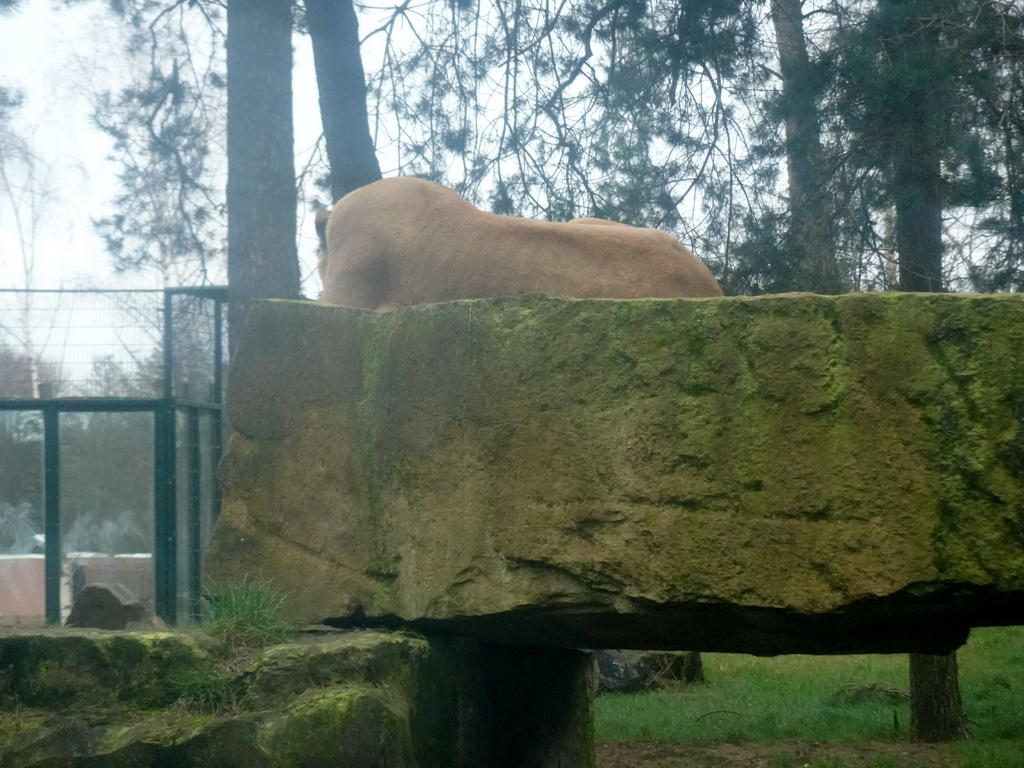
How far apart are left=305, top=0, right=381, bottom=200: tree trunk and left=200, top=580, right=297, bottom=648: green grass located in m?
4.18

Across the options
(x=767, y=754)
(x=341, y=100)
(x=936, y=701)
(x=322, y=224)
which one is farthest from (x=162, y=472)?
(x=936, y=701)

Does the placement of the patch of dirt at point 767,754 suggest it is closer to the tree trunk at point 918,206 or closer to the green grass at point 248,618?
the tree trunk at point 918,206

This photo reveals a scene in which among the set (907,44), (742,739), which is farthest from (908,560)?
(742,739)

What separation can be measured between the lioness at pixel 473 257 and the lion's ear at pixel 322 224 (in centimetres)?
29

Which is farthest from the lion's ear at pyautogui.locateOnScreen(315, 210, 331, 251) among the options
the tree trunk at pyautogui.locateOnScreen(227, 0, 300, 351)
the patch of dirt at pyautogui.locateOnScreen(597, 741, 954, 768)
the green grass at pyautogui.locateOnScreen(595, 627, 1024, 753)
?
the green grass at pyautogui.locateOnScreen(595, 627, 1024, 753)

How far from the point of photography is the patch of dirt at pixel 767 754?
710 cm

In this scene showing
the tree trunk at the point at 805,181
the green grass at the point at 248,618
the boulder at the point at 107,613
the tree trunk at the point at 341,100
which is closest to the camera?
the green grass at the point at 248,618

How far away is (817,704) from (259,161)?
5994 millimetres

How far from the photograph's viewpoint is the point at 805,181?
680 cm

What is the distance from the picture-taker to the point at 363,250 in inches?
212

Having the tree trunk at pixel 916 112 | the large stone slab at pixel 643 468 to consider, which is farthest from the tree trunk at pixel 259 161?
the tree trunk at pixel 916 112

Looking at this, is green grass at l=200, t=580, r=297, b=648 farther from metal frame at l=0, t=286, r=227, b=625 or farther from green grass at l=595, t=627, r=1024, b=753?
green grass at l=595, t=627, r=1024, b=753

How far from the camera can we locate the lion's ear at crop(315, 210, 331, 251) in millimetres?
5809

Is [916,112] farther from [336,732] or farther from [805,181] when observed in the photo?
[336,732]
